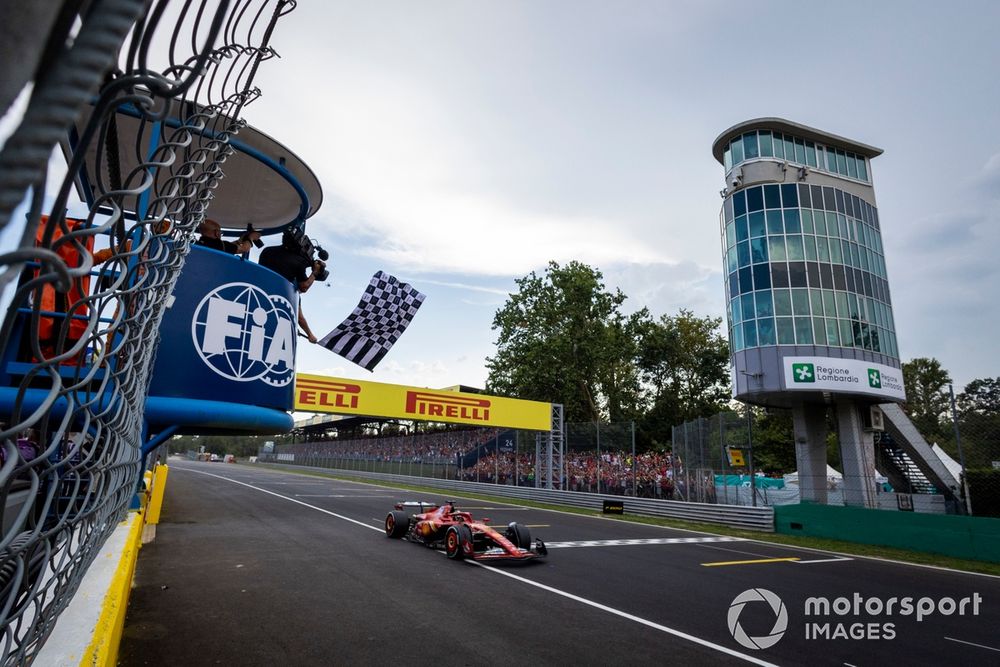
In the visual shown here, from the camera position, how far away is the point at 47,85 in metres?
0.53

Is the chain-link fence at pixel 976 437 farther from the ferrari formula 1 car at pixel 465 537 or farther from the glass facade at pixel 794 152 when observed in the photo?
the glass facade at pixel 794 152

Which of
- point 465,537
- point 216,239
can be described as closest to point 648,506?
point 465,537

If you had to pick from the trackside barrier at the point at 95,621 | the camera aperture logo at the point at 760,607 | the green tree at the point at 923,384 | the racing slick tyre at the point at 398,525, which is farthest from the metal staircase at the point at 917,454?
the green tree at the point at 923,384

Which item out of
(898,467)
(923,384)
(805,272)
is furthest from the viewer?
(923,384)

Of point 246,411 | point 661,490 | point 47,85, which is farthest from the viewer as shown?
point 661,490

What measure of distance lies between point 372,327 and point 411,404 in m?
16.4

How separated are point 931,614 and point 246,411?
751 cm

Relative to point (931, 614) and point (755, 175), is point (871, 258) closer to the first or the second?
point (755, 175)

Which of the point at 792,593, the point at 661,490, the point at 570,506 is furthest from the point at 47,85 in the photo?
the point at 570,506

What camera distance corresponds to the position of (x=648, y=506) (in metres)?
18.2

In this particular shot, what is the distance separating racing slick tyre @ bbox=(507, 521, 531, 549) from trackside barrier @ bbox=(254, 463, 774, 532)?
29.4 feet

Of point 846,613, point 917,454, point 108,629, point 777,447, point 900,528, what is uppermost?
point 777,447

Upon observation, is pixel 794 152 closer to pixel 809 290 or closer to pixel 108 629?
pixel 809 290

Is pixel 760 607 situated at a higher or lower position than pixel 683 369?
lower
